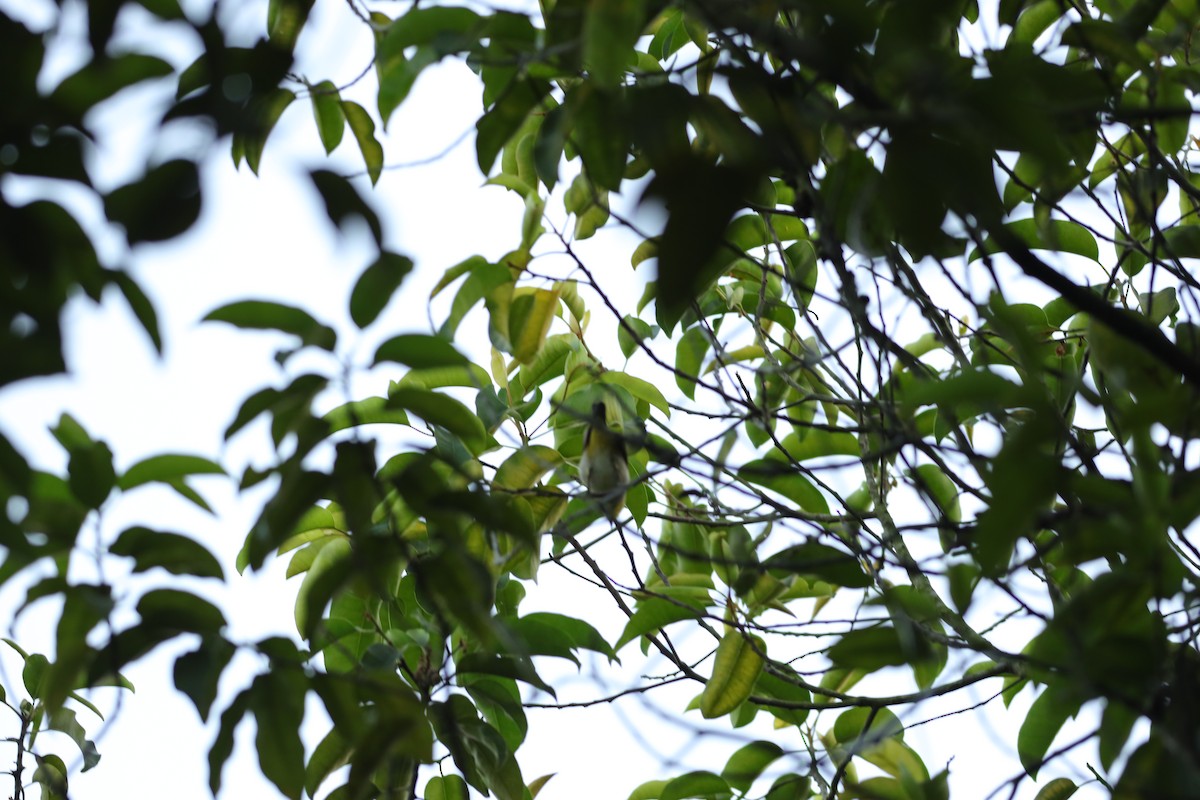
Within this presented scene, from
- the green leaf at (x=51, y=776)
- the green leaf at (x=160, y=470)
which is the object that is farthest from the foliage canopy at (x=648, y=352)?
the green leaf at (x=51, y=776)

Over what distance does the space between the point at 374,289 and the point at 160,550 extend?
35cm

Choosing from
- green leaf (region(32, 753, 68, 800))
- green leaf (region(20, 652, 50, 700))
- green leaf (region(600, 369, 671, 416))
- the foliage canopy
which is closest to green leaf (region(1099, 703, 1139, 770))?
the foliage canopy

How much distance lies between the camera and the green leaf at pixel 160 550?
3.52 ft

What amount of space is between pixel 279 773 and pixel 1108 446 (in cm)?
115

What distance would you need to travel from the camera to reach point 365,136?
1529mm

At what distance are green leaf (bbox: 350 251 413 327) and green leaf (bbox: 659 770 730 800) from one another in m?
0.97

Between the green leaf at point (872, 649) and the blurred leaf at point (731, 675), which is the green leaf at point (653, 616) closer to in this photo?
the blurred leaf at point (731, 675)

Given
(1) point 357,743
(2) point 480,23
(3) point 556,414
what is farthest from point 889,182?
(3) point 556,414

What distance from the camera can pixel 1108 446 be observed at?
4.92ft

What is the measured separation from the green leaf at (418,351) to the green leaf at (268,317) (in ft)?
0.20

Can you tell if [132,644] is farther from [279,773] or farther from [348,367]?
[348,367]

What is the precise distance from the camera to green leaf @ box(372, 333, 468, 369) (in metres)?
1.05

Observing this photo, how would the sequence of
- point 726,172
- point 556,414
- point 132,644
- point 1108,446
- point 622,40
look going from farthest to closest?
point 556,414
point 1108,446
point 132,644
point 622,40
point 726,172

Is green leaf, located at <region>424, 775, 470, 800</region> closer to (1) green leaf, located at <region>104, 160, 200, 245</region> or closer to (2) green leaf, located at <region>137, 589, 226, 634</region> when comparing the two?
(2) green leaf, located at <region>137, 589, 226, 634</region>
